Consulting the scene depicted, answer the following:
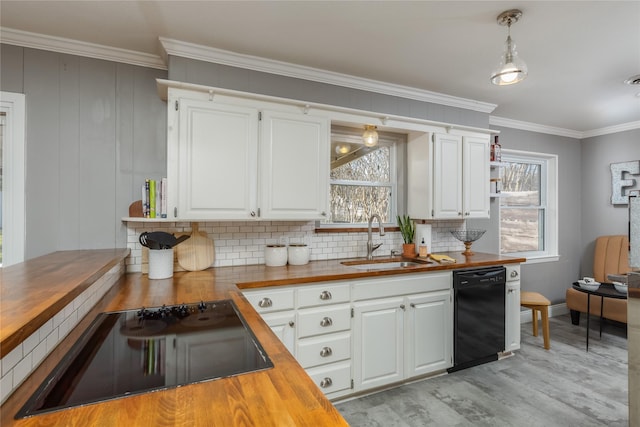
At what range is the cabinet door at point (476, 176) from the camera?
10.4ft

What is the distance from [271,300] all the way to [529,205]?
396cm

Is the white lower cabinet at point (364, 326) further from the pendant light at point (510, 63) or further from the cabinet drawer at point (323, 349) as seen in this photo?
the pendant light at point (510, 63)

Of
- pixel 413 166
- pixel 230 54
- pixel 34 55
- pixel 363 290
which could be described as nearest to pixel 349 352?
pixel 363 290

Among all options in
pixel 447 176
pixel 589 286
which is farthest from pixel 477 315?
pixel 589 286

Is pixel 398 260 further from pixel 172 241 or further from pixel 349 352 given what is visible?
pixel 172 241

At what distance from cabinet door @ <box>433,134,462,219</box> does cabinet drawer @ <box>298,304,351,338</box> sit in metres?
1.36

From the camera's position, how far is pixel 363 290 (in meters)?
2.35

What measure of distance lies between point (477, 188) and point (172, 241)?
2.76m

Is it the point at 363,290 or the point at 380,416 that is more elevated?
the point at 363,290

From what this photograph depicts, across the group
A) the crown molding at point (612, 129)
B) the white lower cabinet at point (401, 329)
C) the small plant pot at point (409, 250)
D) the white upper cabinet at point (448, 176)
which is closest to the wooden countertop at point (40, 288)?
the white lower cabinet at point (401, 329)

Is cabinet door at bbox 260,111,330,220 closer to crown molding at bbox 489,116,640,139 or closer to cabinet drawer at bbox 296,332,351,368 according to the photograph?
cabinet drawer at bbox 296,332,351,368

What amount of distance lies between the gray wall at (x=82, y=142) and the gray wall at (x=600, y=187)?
17.4ft

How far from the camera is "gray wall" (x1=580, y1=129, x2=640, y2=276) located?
4.19 m

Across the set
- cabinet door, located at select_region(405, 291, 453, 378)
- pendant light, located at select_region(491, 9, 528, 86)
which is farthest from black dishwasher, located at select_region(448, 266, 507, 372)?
pendant light, located at select_region(491, 9, 528, 86)
